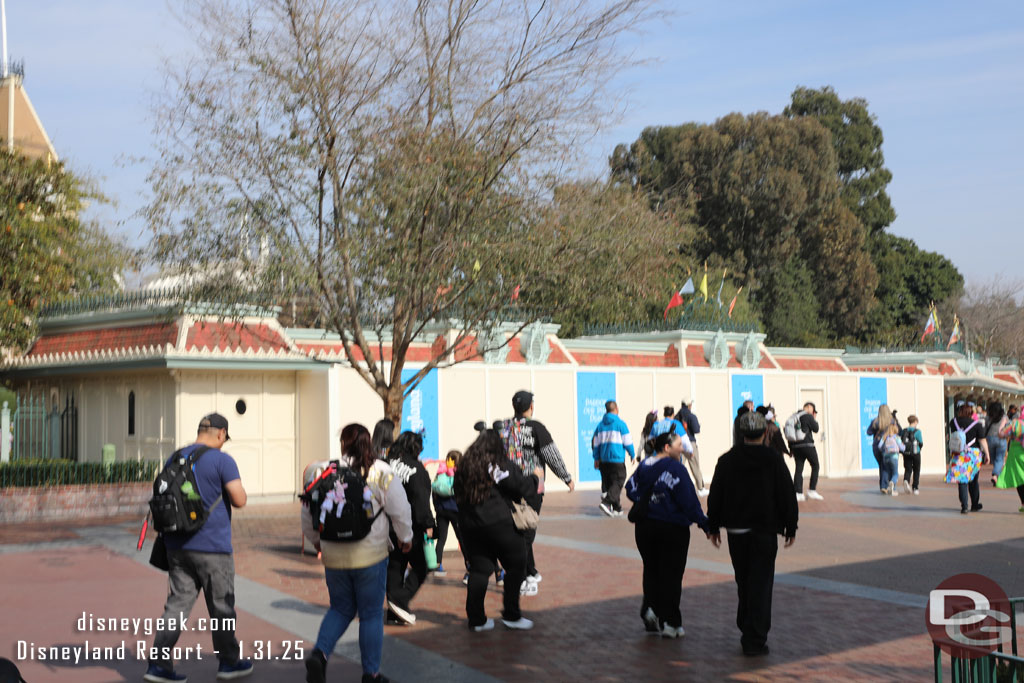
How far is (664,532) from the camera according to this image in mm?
8133

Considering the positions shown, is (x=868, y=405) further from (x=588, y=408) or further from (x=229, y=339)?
(x=229, y=339)

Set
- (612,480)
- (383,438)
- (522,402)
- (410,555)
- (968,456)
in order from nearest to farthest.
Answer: (410,555) < (383,438) < (522,402) < (612,480) < (968,456)

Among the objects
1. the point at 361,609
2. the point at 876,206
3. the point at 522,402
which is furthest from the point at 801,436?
the point at 876,206

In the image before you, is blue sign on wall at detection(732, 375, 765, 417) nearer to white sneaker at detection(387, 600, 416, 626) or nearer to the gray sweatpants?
white sneaker at detection(387, 600, 416, 626)

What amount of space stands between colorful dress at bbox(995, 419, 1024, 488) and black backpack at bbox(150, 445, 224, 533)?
12523mm

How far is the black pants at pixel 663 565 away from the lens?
8047 mm

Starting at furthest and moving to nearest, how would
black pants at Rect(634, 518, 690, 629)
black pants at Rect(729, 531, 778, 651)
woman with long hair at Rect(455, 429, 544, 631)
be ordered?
woman with long hair at Rect(455, 429, 544, 631), black pants at Rect(634, 518, 690, 629), black pants at Rect(729, 531, 778, 651)

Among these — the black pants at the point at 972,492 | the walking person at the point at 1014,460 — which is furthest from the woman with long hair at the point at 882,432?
the walking person at the point at 1014,460

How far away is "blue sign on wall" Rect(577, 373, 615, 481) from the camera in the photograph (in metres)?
22.0

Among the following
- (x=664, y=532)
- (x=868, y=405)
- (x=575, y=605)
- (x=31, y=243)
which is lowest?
(x=575, y=605)

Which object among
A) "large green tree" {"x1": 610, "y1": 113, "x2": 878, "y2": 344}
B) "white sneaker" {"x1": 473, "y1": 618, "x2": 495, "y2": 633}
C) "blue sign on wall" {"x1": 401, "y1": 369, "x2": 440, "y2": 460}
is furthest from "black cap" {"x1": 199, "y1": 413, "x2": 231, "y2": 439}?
"large green tree" {"x1": 610, "y1": 113, "x2": 878, "y2": 344}

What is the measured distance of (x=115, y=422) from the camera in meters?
18.9

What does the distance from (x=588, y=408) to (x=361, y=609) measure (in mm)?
15715

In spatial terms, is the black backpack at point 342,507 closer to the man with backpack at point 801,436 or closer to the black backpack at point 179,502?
the black backpack at point 179,502
